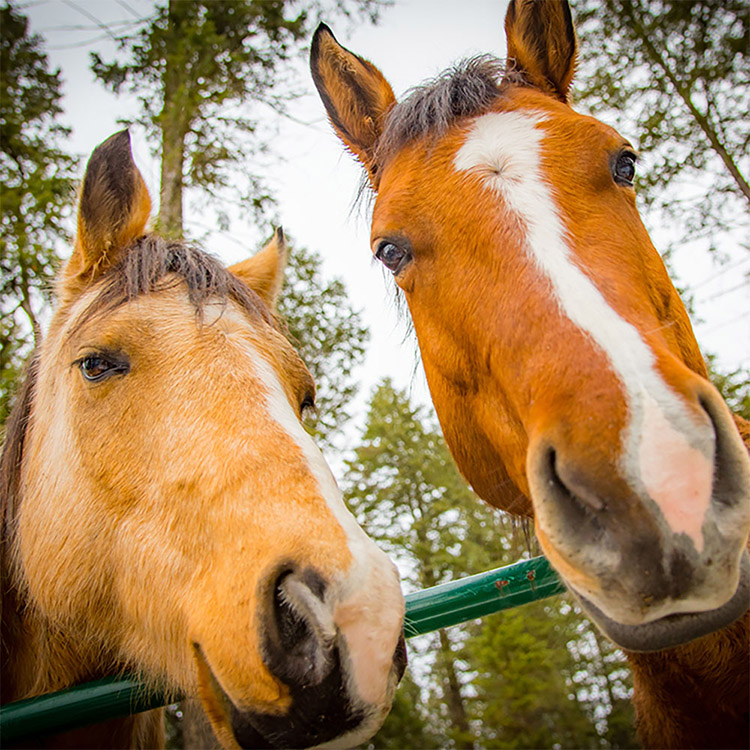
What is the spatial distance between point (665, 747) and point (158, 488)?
228 cm

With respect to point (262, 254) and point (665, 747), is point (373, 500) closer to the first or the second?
point (262, 254)

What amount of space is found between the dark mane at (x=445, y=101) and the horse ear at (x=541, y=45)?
0.15m

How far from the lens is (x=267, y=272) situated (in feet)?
11.6

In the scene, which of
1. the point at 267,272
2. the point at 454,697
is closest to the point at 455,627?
the point at 454,697

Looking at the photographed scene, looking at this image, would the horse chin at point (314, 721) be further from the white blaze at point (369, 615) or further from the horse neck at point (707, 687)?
the horse neck at point (707, 687)

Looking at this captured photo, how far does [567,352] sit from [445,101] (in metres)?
1.65

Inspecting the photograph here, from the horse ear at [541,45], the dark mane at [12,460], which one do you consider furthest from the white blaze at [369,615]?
the horse ear at [541,45]

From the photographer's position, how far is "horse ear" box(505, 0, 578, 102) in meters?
2.85

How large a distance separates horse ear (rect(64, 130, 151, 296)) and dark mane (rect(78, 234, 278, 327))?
0.32 feet

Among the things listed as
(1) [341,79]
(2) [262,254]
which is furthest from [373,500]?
(1) [341,79]

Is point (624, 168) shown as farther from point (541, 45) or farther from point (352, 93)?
point (352, 93)

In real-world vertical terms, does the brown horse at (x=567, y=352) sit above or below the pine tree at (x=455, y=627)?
above

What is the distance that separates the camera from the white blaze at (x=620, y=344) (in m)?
1.27

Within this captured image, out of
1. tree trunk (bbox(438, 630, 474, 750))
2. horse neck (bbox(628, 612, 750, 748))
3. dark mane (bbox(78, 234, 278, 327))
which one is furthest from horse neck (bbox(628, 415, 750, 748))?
tree trunk (bbox(438, 630, 474, 750))
